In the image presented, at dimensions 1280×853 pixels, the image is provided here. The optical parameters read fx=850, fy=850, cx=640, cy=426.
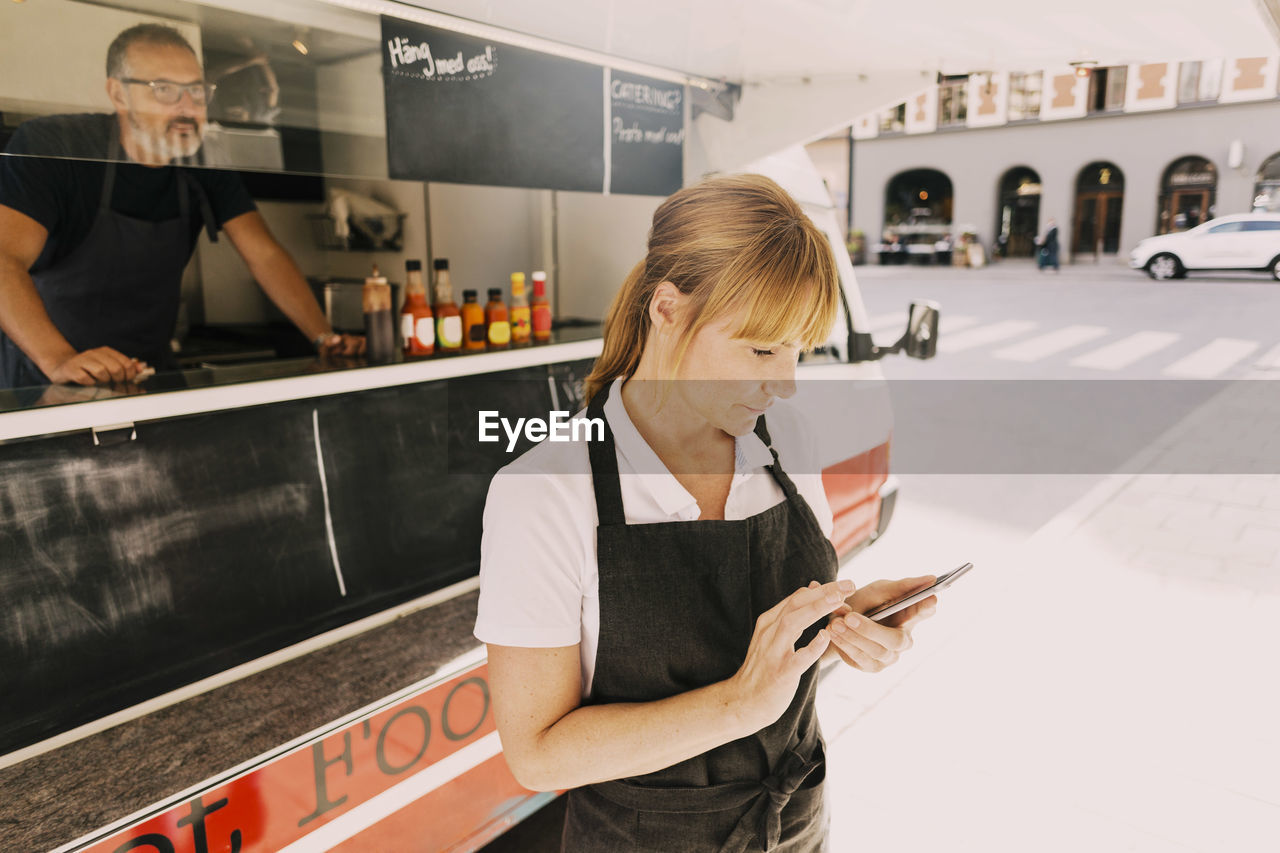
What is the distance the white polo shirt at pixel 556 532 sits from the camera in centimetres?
116

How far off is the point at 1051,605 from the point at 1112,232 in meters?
28.0

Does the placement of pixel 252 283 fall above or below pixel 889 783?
above

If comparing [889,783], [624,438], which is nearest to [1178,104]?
[889,783]

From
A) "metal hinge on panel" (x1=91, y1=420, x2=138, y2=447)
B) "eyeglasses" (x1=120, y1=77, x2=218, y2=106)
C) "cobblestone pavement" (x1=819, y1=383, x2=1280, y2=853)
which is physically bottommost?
"cobblestone pavement" (x1=819, y1=383, x2=1280, y2=853)

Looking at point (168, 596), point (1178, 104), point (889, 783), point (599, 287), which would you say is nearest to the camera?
point (168, 596)

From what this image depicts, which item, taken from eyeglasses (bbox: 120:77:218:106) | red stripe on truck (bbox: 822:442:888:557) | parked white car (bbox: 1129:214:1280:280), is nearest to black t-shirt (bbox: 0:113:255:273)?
eyeglasses (bbox: 120:77:218:106)

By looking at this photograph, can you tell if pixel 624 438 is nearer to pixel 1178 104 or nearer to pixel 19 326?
pixel 19 326

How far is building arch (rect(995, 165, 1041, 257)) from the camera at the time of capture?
29.8 metres

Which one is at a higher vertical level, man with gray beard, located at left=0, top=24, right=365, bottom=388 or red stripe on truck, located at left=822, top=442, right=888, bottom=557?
man with gray beard, located at left=0, top=24, right=365, bottom=388

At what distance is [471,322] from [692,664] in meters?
2.49

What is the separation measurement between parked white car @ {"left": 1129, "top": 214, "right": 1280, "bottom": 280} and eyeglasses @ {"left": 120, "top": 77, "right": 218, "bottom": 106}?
23.0 meters

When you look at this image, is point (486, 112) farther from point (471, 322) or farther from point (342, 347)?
point (342, 347)

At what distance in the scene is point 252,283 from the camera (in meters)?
5.69

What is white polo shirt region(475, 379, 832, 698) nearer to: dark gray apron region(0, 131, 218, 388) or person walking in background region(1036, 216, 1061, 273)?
dark gray apron region(0, 131, 218, 388)
